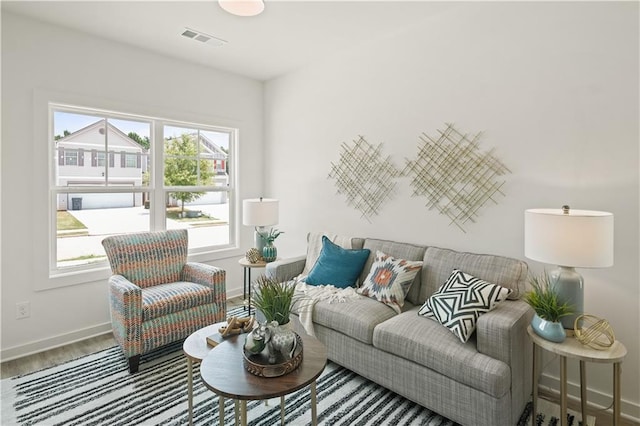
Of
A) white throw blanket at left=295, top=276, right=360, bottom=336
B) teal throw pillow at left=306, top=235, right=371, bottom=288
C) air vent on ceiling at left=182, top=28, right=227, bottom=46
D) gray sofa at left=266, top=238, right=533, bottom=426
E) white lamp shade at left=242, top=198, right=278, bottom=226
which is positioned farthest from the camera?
white lamp shade at left=242, top=198, right=278, bottom=226

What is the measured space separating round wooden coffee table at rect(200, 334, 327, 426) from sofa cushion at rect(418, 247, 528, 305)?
114 centimetres

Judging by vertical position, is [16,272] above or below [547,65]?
below

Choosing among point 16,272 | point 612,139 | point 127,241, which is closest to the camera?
point 612,139

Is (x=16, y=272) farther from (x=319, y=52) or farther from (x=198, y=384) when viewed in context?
(x=319, y=52)

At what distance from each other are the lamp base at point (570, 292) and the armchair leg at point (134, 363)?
8.94 feet

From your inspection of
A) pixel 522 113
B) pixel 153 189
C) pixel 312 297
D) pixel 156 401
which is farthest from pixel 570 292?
pixel 153 189

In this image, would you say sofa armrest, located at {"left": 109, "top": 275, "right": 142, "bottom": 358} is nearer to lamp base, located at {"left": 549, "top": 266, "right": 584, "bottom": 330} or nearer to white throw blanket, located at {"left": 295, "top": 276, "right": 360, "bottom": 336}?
white throw blanket, located at {"left": 295, "top": 276, "right": 360, "bottom": 336}

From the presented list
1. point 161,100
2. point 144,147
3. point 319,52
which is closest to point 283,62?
point 319,52

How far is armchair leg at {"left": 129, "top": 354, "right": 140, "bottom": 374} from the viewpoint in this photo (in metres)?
2.54

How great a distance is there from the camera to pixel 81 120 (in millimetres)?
3225

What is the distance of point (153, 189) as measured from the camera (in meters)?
3.67

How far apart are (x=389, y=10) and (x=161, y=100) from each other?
2337 millimetres

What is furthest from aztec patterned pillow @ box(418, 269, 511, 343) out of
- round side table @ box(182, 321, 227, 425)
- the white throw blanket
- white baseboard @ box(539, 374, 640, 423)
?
round side table @ box(182, 321, 227, 425)

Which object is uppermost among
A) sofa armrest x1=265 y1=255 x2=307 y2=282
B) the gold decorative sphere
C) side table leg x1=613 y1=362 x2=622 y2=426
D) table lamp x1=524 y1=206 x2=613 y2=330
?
table lamp x1=524 y1=206 x2=613 y2=330
